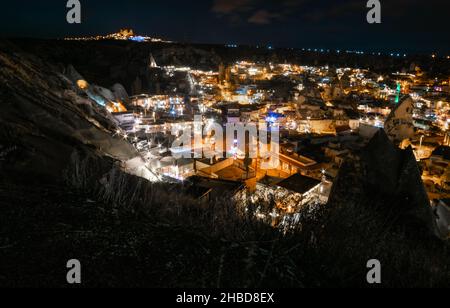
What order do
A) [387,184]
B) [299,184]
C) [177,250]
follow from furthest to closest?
[299,184] → [387,184] → [177,250]

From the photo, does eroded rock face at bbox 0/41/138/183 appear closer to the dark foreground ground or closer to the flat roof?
the dark foreground ground

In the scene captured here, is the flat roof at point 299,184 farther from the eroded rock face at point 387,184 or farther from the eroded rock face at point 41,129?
the eroded rock face at point 41,129

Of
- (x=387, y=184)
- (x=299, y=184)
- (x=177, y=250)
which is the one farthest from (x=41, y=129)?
(x=299, y=184)

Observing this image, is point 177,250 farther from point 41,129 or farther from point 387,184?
point 41,129

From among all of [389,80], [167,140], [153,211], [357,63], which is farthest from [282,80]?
[153,211]

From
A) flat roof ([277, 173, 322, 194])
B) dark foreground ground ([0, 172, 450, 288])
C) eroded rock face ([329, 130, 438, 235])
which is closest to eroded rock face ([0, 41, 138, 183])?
dark foreground ground ([0, 172, 450, 288])
